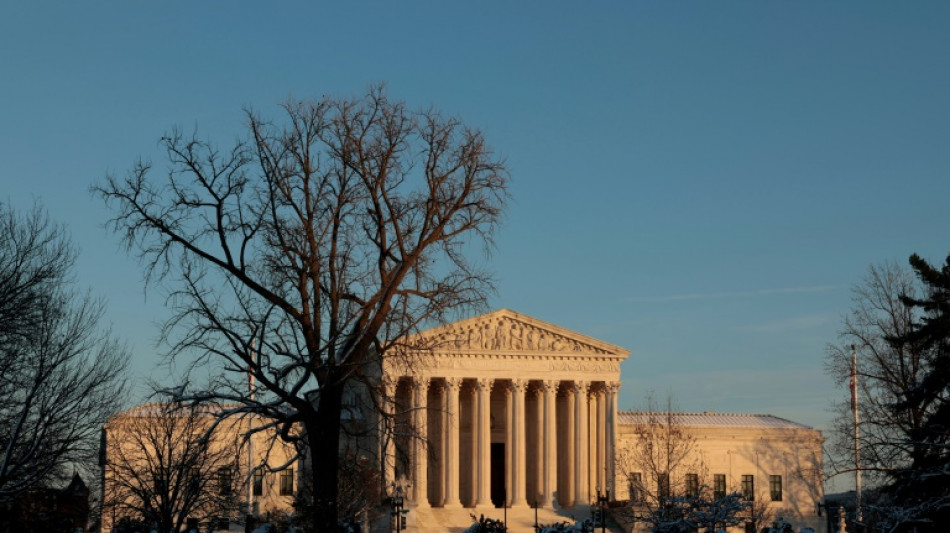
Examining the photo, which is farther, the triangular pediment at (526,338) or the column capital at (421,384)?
the triangular pediment at (526,338)

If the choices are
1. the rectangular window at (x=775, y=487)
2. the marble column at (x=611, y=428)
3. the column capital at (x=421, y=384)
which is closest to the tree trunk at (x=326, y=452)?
the column capital at (x=421, y=384)

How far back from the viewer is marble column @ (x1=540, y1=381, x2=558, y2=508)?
7888 centimetres

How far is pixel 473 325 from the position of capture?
78.5m

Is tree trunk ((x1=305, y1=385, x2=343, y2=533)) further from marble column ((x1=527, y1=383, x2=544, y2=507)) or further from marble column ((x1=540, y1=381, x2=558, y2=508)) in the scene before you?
marble column ((x1=540, y1=381, x2=558, y2=508))

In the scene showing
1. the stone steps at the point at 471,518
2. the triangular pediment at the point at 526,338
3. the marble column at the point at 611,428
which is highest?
the triangular pediment at the point at 526,338

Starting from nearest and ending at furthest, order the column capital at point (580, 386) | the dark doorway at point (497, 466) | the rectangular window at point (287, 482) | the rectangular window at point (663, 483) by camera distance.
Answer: the rectangular window at point (663, 483), the column capital at point (580, 386), the rectangular window at point (287, 482), the dark doorway at point (497, 466)

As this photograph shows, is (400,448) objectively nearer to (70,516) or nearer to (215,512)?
(70,516)

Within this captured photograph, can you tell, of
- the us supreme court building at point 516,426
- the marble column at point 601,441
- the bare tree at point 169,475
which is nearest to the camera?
the bare tree at point 169,475

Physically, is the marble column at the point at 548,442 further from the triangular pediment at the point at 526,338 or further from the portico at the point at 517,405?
the triangular pediment at the point at 526,338

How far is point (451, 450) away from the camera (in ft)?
255

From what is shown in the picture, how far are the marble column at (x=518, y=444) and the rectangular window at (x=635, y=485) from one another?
260 inches

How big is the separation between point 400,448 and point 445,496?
52643 millimetres

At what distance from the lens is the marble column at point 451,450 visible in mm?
77375

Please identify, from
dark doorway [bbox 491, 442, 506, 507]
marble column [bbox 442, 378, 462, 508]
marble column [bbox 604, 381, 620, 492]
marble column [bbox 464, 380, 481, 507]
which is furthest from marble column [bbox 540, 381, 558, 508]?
dark doorway [bbox 491, 442, 506, 507]
